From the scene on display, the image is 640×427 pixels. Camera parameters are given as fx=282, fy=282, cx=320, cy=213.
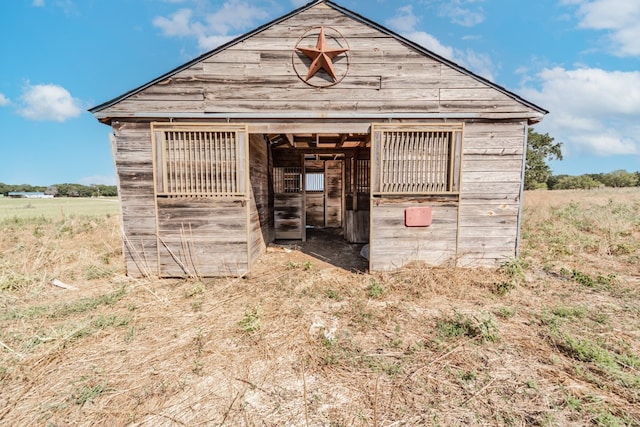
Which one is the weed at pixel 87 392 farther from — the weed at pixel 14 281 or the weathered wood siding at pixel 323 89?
the weathered wood siding at pixel 323 89

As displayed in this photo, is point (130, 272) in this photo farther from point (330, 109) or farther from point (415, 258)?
point (415, 258)

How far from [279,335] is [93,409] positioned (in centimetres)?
185

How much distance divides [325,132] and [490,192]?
11.8 ft

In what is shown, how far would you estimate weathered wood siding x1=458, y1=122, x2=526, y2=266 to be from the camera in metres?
5.69

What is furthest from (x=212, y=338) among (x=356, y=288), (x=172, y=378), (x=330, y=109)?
(x=330, y=109)

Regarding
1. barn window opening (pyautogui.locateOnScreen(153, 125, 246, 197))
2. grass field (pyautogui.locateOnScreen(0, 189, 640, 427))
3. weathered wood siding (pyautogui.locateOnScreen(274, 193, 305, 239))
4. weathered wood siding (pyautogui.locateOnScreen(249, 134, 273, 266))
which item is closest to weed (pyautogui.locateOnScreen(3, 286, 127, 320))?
grass field (pyautogui.locateOnScreen(0, 189, 640, 427))

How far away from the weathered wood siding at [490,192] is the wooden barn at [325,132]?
2 cm

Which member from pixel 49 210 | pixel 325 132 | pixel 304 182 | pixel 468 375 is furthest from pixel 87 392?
pixel 49 210

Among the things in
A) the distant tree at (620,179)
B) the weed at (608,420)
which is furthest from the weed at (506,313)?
the distant tree at (620,179)

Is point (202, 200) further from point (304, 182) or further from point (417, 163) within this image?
point (304, 182)

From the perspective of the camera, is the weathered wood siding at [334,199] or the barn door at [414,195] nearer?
the barn door at [414,195]

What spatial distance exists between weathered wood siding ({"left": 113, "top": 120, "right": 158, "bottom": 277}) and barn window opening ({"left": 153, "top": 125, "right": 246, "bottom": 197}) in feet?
0.84

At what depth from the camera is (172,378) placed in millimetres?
2797

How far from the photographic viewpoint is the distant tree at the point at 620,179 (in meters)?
46.5
